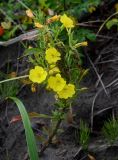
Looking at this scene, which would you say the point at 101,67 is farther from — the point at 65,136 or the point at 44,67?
the point at 44,67

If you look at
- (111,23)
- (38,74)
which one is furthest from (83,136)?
(111,23)

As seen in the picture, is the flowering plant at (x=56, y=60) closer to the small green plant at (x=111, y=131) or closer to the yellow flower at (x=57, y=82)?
the yellow flower at (x=57, y=82)

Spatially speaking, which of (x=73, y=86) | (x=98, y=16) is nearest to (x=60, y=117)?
(x=73, y=86)

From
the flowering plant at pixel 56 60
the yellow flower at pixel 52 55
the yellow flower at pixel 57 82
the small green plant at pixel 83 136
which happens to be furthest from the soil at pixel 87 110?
the yellow flower at pixel 52 55

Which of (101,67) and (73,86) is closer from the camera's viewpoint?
(73,86)

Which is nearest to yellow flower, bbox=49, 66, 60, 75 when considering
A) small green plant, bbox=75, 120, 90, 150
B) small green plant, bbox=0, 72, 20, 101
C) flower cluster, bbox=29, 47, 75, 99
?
flower cluster, bbox=29, 47, 75, 99

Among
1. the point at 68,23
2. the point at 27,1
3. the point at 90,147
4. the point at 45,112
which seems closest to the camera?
the point at 68,23

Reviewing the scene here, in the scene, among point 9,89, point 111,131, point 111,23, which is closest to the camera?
point 111,131

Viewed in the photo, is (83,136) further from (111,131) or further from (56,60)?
(56,60)
